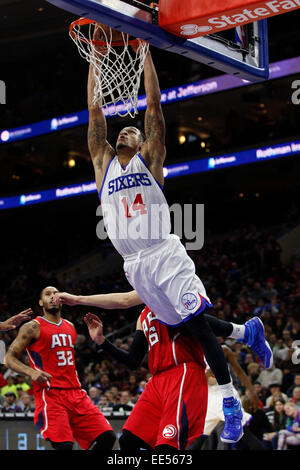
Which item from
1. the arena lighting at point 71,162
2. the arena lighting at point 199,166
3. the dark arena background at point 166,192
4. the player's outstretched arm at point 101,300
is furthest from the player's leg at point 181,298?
the arena lighting at point 71,162

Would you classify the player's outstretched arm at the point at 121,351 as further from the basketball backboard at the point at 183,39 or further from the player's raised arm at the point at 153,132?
the basketball backboard at the point at 183,39

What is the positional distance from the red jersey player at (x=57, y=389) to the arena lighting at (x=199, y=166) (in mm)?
8793

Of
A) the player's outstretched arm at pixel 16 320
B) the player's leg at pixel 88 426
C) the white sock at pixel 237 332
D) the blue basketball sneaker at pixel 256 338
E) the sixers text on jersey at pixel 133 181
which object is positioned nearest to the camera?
the sixers text on jersey at pixel 133 181

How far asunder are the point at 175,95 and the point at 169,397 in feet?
38.6

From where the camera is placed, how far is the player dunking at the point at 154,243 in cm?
443

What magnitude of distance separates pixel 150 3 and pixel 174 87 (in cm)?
1106

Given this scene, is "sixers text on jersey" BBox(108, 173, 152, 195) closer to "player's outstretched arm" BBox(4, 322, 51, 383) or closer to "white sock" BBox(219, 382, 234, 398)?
"white sock" BBox(219, 382, 234, 398)

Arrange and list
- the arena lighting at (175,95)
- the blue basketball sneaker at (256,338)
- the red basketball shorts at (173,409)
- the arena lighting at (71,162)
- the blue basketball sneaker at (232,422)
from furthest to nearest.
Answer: the arena lighting at (71,162), the arena lighting at (175,95), the blue basketball sneaker at (256,338), the red basketball shorts at (173,409), the blue basketball sneaker at (232,422)

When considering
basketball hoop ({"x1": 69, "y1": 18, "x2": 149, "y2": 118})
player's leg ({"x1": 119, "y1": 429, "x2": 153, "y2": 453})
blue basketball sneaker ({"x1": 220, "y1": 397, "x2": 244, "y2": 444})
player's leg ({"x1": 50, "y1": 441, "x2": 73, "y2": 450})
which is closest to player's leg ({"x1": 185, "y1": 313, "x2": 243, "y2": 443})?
blue basketball sneaker ({"x1": 220, "y1": 397, "x2": 244, "y2": 444})

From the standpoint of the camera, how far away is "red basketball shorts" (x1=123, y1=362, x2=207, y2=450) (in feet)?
14.8

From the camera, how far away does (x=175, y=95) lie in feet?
51.1

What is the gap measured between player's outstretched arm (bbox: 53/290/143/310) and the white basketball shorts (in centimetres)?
34
